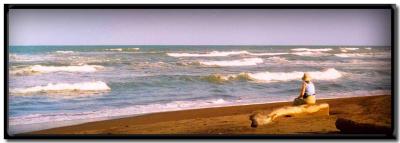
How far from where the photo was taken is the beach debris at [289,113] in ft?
16.4

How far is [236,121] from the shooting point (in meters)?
5.02

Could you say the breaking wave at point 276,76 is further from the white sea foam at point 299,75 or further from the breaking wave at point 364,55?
the breaking wave at point 364,55

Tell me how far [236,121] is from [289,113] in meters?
0.35

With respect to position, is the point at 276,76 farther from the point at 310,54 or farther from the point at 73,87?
the point at 73,87

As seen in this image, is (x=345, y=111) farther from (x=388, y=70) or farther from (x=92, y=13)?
(x=92, y=13)

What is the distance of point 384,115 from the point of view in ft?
16.3

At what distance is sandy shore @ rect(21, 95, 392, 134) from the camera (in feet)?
16.3

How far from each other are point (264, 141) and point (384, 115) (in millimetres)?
797

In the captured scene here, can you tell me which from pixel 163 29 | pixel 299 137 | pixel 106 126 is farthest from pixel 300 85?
pixel 106 126

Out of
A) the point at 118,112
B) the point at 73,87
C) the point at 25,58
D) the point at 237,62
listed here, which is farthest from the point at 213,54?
the point at 25,58

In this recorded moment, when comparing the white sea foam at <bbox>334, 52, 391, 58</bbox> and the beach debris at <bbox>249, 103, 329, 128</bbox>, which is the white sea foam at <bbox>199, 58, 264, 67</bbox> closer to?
the beach debris at <bbox>249, 103, 329, 128</bbox>

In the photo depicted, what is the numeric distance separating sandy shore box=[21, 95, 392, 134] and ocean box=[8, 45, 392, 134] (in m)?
0.05

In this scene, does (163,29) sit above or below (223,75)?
above

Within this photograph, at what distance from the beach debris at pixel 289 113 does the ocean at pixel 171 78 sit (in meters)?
0.07
